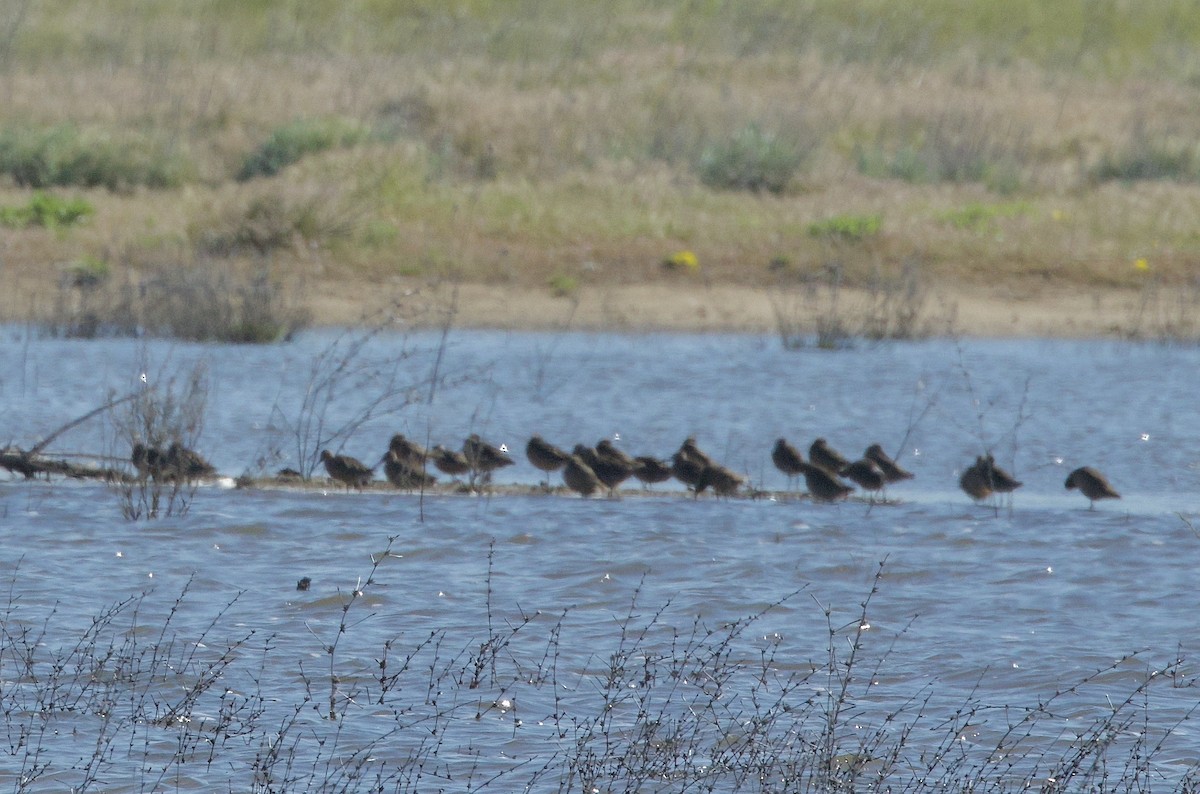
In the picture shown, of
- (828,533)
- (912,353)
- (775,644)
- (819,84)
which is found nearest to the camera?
(775,644)

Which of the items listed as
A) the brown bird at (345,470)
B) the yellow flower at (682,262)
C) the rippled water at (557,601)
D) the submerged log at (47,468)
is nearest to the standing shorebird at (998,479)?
the rippled water at (557,601)

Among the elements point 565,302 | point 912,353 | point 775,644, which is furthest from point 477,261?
point 775,644

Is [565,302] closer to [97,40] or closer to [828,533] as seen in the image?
[828,533]

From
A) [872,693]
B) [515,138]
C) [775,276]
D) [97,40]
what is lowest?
[872,693]

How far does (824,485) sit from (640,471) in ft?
3.56

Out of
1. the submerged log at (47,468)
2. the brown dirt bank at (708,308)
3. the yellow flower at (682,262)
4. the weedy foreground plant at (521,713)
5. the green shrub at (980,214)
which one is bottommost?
the weedy foreground plant at (521,713)

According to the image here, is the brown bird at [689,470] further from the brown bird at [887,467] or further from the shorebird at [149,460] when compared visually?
the shorebird at [149,460]

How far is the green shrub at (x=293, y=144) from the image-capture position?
26422mm

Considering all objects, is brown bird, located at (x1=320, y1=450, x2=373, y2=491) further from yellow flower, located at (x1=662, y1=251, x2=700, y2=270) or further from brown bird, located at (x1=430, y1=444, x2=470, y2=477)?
yellow flower, located at (x1=662, y1=251, x2=700, y2=270)

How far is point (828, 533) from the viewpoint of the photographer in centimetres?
1067

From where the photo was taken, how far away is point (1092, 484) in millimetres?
11422

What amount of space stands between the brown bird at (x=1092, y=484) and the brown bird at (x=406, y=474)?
3.80 metres

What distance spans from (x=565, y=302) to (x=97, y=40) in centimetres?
2516

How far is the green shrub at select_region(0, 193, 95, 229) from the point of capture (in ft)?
73.7
